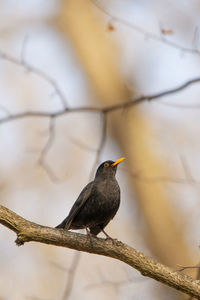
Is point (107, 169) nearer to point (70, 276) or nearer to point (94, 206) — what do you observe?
point (94, 206)

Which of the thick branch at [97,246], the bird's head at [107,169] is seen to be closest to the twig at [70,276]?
the thick branch at [97,246]

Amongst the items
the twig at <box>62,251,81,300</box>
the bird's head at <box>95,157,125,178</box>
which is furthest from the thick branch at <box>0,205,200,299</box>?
the bird's head at <box>95,157,125,178</box>

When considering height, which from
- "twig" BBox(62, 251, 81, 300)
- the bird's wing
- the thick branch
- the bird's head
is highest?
the bird's head

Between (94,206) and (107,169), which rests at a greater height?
(107,169)

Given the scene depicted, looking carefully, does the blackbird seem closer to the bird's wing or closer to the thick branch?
the bird's wing

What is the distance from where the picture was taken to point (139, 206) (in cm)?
971

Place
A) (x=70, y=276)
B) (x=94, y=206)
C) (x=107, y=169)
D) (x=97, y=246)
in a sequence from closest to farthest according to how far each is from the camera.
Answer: (x=97, y=246), (x=70, y=276), (x=94, y=206), (x=107, y=169)

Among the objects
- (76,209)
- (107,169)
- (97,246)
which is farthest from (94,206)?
(97,246)

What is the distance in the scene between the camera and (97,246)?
4.83m

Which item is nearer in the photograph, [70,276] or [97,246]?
[97,246]

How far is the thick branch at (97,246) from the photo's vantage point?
4.46 meters

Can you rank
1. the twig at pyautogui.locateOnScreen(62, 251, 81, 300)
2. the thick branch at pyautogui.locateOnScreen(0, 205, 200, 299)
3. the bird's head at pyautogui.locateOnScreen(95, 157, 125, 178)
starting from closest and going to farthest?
the thick branch at pyautogui.locateOnScreen(0, 205, 200, 299) < the twig at pyautogui.locateOnScreen(62, 251, 81, 300) < the bird's head at pyautogui.locateOnScreen(95, 157, 125, 178)

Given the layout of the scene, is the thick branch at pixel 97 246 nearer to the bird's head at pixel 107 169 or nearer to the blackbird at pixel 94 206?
the blackbird at pixel 94 206

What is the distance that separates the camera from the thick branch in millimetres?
4465
